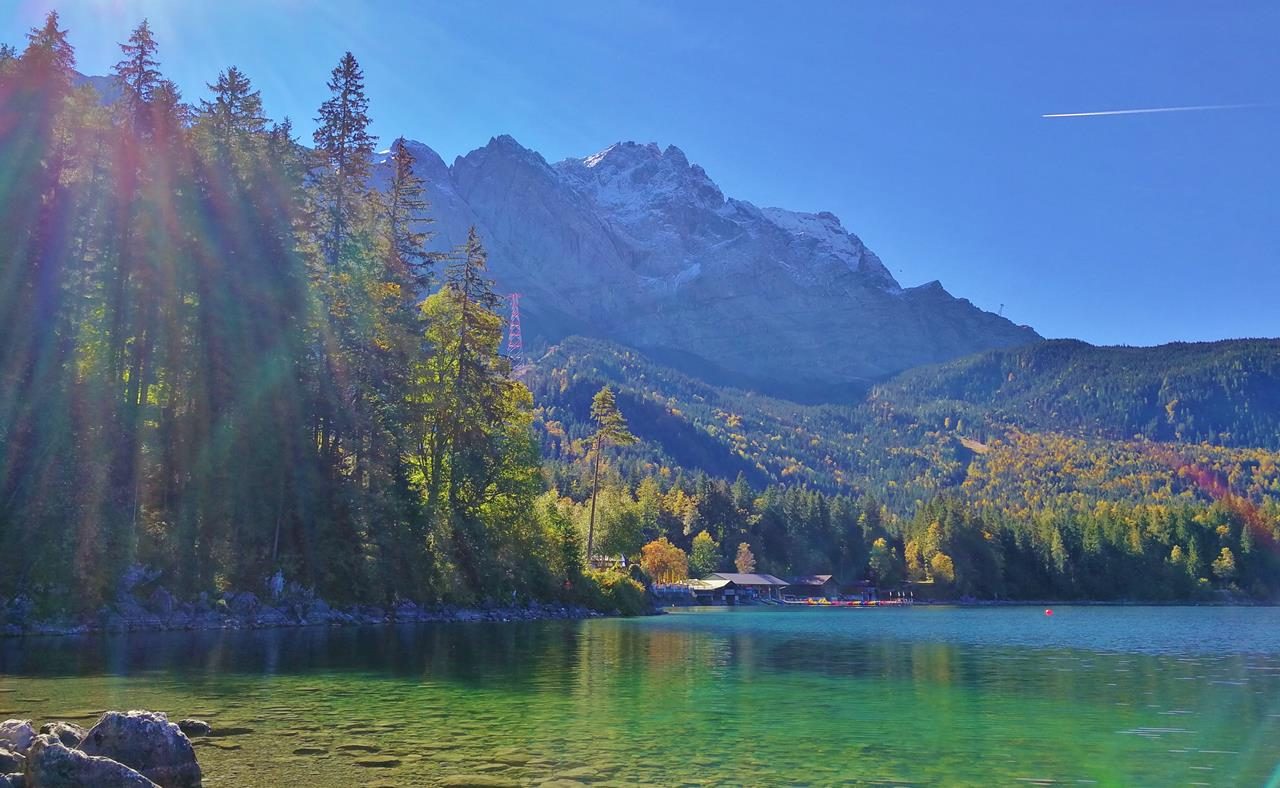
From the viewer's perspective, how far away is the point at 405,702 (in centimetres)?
2091

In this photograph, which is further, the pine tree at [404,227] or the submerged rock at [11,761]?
the pine tree at [404,227]

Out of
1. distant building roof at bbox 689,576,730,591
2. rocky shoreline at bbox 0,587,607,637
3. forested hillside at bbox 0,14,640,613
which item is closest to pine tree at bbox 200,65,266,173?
forested hillside at bbox 0,14,640,613

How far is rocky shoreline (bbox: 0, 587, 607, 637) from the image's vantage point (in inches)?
1303

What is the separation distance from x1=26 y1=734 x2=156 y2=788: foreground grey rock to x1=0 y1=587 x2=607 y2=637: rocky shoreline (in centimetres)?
2567

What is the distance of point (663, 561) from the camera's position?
5581 inches

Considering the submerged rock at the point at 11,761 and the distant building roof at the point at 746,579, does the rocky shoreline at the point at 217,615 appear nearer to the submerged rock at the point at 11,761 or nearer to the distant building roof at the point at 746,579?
the submerged rock at the point at 11,761

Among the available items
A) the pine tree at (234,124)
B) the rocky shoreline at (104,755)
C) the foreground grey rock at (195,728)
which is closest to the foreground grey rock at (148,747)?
the rocky shoreline at (104,755)

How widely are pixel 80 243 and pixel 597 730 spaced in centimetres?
3755

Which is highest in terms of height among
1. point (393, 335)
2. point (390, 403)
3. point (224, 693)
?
point (393, 335)

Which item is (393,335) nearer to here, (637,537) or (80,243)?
(80,243)

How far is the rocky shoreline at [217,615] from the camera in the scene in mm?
33094

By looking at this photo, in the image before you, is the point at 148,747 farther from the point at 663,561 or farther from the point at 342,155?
the point at 663,561

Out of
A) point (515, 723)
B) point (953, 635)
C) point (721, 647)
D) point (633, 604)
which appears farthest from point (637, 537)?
point (515, 723)

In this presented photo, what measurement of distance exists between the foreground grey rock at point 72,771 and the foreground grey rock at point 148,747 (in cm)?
97
